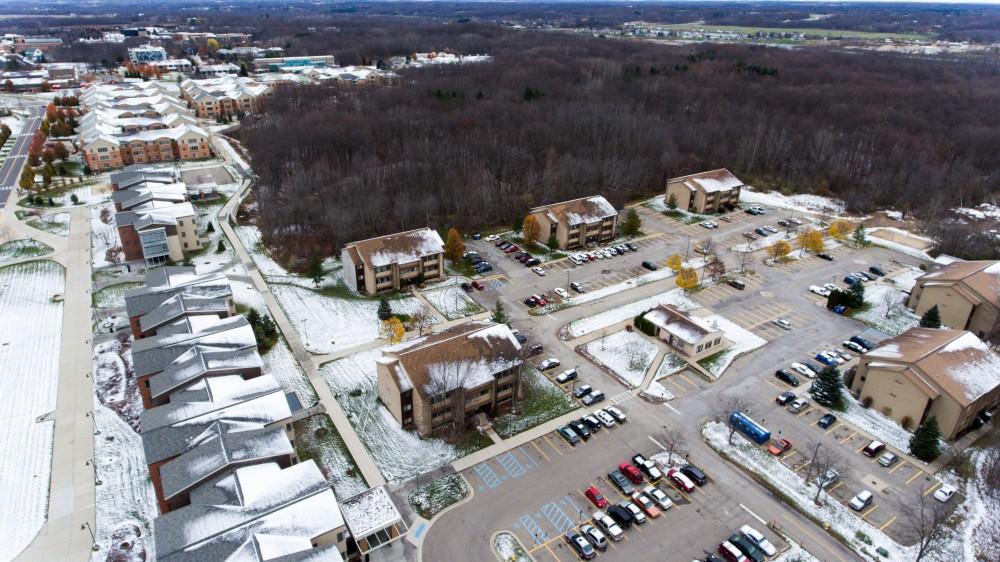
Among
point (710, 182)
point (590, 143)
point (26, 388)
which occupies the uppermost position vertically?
point (590, 143)

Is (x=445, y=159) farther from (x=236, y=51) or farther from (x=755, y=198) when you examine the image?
(x=236, y=51)

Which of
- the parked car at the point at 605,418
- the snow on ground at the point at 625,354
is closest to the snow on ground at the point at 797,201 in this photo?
the snow on ground at the point at 625,354

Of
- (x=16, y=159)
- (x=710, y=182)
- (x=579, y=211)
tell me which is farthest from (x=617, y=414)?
(x=16, y=159)

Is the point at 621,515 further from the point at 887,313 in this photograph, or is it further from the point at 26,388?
the point at 26,388

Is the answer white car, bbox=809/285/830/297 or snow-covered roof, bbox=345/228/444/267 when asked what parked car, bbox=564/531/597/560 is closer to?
snow-covered roof, bbox=345/228/444/267

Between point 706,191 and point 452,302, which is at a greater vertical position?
point 706,191

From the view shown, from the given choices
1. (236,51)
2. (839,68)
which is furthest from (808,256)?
(236,51)

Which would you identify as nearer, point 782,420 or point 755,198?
point 782,420
